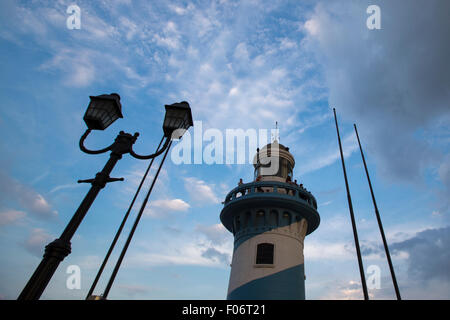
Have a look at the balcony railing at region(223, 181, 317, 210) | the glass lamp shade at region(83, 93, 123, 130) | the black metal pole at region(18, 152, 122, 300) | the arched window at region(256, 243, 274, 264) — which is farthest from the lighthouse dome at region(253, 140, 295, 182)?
the black metal pole at region(18, 152, 122, 300)

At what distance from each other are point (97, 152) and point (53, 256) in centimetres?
313

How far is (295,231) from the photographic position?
21.5 metres

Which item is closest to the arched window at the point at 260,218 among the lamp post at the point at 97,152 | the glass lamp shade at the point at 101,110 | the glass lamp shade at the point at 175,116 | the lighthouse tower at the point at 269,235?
the lighthouse tower at the point at 269,235

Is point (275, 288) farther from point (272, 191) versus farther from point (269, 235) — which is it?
point (272, 191)

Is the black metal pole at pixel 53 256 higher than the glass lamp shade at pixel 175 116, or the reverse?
the glass lamp shade at pixel 175 116

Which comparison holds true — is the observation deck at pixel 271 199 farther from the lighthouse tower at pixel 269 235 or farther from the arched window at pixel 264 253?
the arched window at pixel 264 253

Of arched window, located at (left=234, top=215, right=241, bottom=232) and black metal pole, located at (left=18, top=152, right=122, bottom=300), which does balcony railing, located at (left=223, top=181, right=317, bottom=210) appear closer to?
arched window, located at (left=234, top=215, right=241, bottom=232)

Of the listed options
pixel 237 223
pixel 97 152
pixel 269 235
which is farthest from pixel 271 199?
pixel 97 152

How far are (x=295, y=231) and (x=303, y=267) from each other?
2.81 metres

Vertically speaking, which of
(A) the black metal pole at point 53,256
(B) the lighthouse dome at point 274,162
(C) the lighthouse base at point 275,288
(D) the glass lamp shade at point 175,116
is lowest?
(A) the black metal pole at point 53,256

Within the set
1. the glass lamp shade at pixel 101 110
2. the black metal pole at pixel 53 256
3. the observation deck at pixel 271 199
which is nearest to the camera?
the black metal pole at pixel 53 256

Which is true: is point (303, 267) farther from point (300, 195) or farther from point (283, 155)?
point (283, 155)

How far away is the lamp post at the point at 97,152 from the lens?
529cm

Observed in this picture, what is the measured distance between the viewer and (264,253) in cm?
1981
